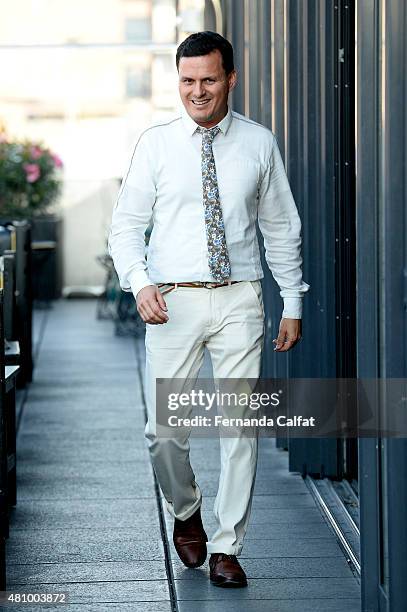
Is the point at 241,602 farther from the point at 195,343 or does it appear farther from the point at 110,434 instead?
the point at 110,434

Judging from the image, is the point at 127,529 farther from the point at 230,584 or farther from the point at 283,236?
the point at 283,236

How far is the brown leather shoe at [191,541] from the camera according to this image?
15.3ft

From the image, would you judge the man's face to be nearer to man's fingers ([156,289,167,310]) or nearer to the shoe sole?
man's fingers ([156,289,167,310])

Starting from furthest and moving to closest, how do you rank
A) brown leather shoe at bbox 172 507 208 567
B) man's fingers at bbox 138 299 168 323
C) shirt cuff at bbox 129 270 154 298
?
brown leather shoe at bbox 172 507 208 567 < shirt cuff at bbox 129 270 154 298 < man's fingers at bbox 138 299 168 323

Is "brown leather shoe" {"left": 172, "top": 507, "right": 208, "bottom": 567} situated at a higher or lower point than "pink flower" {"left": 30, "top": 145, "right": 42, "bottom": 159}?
lower

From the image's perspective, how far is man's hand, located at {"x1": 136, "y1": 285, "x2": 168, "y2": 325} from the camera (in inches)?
164

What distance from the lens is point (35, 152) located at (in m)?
14.6

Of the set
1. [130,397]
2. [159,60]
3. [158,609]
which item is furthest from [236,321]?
[159,60]

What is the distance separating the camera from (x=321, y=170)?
5855mm

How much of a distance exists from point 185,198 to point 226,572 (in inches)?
49.3

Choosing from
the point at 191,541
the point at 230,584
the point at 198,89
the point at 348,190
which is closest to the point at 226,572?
the point at 230,584

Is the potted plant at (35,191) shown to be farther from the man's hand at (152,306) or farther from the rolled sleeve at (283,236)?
the man's hand at (152,306)

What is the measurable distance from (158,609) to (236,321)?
96 centimetres

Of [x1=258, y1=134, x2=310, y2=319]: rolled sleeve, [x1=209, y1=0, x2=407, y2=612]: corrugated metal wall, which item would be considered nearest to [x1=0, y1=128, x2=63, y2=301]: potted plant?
[x1=209, y1=0, x2=407, y2=612]: corrugated metal wall
